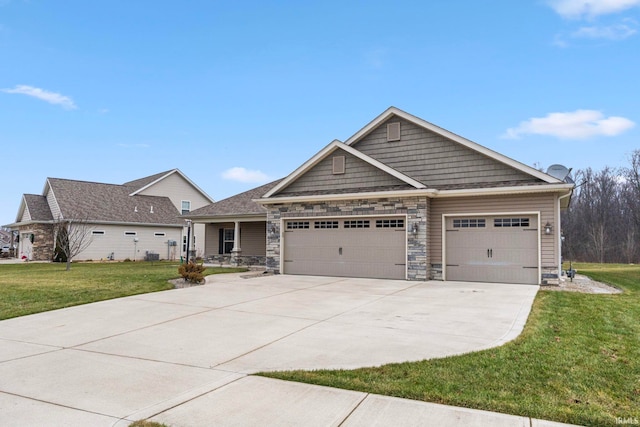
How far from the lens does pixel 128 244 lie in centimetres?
2905

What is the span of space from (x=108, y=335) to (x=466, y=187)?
37.5ft

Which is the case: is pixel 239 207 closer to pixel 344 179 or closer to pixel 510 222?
pixel 344 179

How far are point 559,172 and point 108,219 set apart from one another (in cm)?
2673

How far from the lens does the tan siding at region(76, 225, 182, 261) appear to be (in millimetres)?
27688

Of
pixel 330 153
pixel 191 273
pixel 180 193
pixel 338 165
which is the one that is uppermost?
pixel 180 193

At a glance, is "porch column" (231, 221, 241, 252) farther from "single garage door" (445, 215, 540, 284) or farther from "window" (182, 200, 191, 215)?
"window" (182, 200, 191, 215)

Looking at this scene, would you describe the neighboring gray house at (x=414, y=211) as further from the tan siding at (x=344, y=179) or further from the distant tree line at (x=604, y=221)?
the distant tree line at (x=604, y=221)

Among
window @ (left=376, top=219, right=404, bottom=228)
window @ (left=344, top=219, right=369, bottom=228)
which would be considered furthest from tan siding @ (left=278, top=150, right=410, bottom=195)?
window @ (left=376, top=219, right=404, bottom=228)

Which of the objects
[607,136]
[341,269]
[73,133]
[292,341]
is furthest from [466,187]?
[607,136]

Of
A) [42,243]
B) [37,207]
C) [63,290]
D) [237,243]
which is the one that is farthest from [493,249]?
[37,207]

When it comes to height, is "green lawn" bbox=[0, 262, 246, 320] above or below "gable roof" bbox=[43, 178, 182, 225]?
below

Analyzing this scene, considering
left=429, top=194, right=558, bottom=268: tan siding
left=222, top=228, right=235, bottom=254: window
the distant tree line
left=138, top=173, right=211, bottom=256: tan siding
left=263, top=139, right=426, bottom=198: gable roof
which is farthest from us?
the distant tree line

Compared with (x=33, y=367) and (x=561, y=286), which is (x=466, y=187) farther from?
(x=33, y=367)

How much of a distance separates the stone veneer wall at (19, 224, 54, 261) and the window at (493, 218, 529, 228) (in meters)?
28.8
